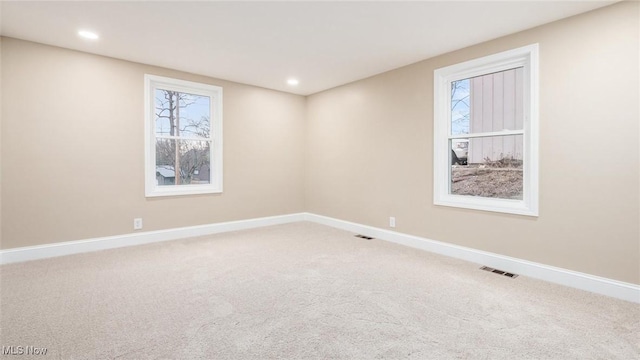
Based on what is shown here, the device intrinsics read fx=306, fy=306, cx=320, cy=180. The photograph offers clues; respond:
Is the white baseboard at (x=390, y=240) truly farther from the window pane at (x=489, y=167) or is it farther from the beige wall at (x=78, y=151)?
the window pane at (x=489, y=167)

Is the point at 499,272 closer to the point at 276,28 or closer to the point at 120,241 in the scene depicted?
the point at 276,28

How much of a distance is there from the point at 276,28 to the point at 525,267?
10.8 feet

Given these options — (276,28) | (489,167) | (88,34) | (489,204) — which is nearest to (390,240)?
(489,204)

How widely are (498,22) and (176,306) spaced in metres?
3.62

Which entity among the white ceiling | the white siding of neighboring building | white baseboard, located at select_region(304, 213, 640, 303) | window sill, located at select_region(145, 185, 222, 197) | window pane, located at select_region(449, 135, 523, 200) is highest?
the white ceiling

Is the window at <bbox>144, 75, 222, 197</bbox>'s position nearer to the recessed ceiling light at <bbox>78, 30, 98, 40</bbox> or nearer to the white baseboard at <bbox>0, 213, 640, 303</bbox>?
the white baseboard at <bbox>0, 213, 640, 303</bbox>

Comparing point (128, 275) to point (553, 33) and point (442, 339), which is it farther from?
point (553, 33)

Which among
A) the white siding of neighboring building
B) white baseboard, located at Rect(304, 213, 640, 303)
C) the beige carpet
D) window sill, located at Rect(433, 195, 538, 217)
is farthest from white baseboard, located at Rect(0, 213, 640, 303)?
the white siding of neighboring building

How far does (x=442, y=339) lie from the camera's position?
1.86 metres

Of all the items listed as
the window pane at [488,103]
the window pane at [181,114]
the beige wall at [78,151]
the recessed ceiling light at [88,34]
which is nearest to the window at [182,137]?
the window pane at [181,114]

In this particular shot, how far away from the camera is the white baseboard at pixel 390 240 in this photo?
2.54m

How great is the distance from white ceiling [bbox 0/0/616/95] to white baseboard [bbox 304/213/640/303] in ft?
7.33

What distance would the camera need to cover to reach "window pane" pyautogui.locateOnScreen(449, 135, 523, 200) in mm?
3256

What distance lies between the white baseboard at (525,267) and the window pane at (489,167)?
656 mm
